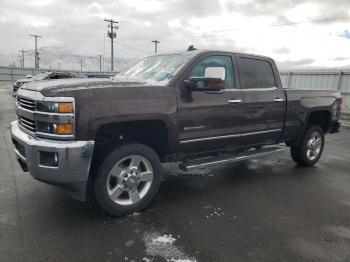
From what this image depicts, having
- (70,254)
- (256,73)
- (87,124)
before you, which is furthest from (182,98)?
(70,254)

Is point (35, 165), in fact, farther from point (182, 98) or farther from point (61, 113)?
point (182, 98)

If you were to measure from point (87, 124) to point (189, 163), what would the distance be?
1.53 metres

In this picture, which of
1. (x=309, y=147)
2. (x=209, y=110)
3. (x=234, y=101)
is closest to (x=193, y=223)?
(x=209, y=110)

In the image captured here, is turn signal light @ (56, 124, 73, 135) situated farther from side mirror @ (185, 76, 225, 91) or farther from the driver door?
side mirror @ (185, 76, 225, 91)

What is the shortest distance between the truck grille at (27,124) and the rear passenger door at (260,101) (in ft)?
9.04

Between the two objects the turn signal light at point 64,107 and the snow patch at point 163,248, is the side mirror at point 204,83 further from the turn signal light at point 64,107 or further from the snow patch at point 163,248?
the snow patch at point 163,248

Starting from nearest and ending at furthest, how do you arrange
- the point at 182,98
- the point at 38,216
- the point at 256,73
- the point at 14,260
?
the point at 14,260 < the point at 38,216 < the point at 182,98 < the point at 256,73

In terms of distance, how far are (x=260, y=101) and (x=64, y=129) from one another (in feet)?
9.78

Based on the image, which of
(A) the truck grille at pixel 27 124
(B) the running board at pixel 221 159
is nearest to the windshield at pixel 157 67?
(B) the running board at pixel 221 159

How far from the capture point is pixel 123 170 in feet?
12.0

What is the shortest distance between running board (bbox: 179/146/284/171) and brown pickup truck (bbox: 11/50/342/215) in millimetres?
15

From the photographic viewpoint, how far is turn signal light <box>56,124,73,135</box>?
3143mm

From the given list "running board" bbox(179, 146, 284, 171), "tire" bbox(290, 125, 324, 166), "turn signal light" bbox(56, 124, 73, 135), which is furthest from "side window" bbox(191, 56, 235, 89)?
"tire" bbox(290, 125, 324, 166)

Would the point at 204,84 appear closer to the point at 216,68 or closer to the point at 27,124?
the point at 216,68
